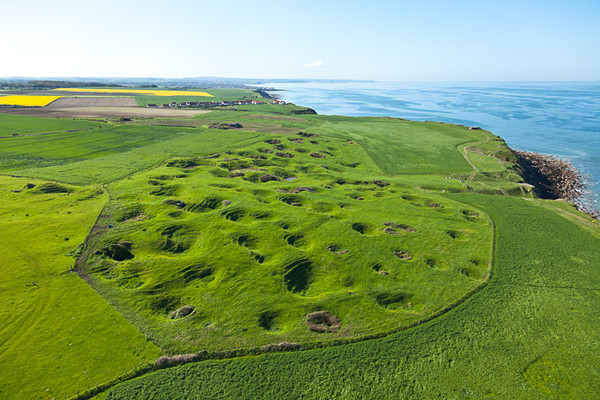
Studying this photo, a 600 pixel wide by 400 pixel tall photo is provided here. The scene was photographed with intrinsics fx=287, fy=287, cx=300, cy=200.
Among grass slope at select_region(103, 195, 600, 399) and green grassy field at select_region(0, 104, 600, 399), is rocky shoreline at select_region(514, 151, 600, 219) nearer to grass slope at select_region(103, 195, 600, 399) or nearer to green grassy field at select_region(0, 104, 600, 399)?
green grassy field at select_region(0, 104, 600, 399)

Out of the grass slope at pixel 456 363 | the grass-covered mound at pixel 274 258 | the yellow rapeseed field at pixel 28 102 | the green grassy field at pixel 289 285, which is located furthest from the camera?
the yellow rapeseed field at pixel 28 102

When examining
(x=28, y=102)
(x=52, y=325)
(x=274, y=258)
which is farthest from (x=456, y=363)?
(x=28, y=102)

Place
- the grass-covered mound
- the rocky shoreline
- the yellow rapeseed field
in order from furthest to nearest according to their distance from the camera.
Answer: the yellow rapeseed field → the rocky shoreline → the grass-covered mound

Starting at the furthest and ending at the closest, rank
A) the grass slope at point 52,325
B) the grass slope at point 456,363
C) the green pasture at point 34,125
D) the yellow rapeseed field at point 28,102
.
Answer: the yellow rapeseed field at point 28,102, the green pasture at point 34,125, the grass slope at point 456,363, the grass slope at point 52,325

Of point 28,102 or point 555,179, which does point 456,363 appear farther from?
point 28,102

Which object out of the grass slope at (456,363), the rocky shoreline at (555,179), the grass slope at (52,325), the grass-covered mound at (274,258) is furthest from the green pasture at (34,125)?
the rocky shoreline at (555,179)

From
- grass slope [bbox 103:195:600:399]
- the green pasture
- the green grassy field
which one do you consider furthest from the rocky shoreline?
the green pasture

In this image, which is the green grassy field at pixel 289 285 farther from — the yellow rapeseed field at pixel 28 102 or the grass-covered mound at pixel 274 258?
the yellow rapeseed field at pixel 28 102
